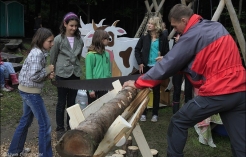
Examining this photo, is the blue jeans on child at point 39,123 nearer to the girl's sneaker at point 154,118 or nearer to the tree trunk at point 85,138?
the tree trunk at point 85,138

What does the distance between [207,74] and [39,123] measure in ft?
6.89

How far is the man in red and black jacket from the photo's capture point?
301 centimetres

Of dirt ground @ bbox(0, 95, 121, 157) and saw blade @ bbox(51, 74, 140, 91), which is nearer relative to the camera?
dirt ground @ bbox(0, 95, 121, 157)

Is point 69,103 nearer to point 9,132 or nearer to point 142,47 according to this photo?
point 9,132

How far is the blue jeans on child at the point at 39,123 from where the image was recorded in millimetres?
3889

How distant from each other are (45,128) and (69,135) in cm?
196

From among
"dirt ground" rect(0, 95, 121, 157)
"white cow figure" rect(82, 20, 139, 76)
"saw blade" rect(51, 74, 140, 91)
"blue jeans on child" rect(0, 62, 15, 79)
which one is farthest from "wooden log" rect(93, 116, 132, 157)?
"blue jeans on child" rect(0, 62, 15, 79)

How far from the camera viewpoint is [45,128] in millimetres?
4012

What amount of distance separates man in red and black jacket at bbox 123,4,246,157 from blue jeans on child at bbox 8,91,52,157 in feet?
4.63

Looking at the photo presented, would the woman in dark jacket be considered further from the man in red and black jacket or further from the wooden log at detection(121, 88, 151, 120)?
the man in red and black jacket

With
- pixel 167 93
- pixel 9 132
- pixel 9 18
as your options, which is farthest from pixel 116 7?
pixel 9 132

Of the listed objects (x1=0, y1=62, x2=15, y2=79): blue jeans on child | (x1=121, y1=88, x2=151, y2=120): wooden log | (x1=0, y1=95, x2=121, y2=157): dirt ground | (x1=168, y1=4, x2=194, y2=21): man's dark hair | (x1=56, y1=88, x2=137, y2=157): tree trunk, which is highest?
(x1=168, y1=4, x2=194, y2=21): man's dark hair

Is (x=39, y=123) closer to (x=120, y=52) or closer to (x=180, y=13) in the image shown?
(x=180, y=13)

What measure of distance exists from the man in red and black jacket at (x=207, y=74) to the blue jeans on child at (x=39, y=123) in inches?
55.6
